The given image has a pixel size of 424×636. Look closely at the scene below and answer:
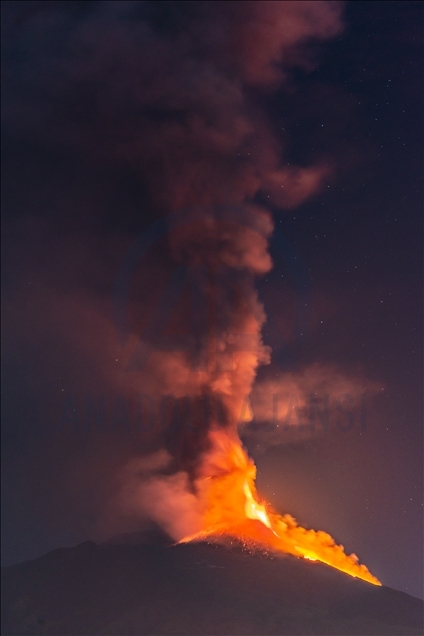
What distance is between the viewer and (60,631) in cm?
2525

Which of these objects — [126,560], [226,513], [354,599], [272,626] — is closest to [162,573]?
[126,560]

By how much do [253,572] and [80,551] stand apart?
9221 mm

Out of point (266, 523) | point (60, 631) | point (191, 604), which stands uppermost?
point (266, 523)

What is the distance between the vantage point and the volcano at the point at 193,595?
2578cm

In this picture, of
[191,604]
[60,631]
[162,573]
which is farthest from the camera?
[162,573]

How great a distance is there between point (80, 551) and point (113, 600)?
14.0ft

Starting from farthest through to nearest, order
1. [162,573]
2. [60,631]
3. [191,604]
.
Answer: [162,573] < [191,604] < [60,631]

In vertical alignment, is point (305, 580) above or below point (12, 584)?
above

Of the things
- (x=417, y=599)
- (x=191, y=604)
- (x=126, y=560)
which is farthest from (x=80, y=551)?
(x=417, y=599)

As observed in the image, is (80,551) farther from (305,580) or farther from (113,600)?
(305,580)

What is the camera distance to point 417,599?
30.9m

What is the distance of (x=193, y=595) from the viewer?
92.4 feet

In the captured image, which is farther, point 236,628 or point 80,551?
point 80,551

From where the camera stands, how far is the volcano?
25.8m
